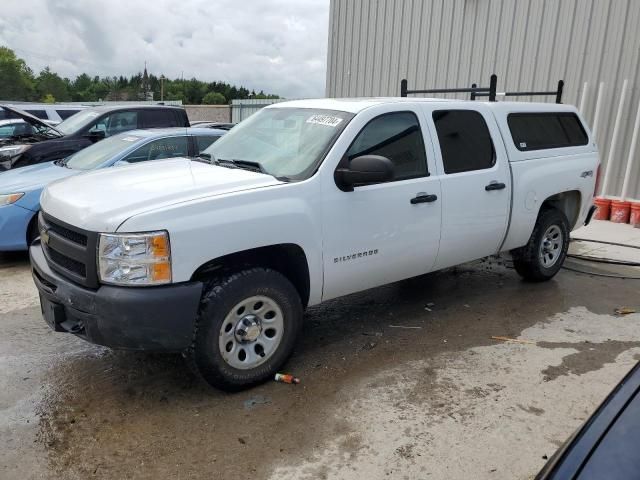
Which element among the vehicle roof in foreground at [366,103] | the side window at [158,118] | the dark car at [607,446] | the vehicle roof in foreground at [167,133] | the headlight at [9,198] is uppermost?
the vehicle roof in foreground at [366,103]

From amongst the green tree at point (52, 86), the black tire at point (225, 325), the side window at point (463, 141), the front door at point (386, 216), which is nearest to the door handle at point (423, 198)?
the front door at point (386, 216)

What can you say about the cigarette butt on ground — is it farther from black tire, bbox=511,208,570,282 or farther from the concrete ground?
black tire, bbox=511,208,570,282

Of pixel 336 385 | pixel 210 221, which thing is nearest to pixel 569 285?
pixel 336 385

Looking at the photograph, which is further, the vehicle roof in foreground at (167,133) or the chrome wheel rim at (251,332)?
the vehicle roof in foreground at (167,133)

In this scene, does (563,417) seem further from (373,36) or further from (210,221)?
(373,36)

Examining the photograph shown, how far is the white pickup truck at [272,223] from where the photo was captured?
10.4 ft

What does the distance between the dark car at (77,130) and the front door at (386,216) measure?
17.8ft

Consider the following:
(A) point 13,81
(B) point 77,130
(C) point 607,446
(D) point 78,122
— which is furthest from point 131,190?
(A) point 13,81

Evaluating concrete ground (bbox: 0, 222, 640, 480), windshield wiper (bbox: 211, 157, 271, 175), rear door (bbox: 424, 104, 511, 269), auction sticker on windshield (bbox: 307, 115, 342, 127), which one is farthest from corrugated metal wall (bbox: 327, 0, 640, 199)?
windshield wiper (bbox: 211, 157, 271, 175)

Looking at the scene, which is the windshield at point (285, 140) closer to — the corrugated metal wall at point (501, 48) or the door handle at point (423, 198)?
the door handle at point (423, 198)

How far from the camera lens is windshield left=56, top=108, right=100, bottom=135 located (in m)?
9.03

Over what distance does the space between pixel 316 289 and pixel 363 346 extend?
0.81 m

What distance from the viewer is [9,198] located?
5.84 meters

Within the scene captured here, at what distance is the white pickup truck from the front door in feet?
0.04
